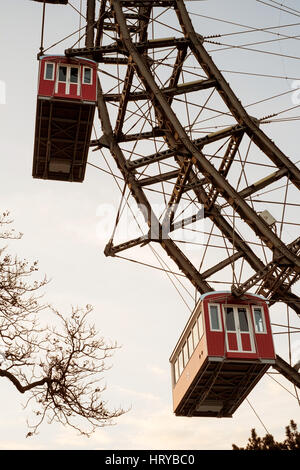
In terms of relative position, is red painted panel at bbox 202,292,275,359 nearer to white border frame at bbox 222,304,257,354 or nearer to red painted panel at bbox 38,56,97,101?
white border frame at bbox 222,304,257,354

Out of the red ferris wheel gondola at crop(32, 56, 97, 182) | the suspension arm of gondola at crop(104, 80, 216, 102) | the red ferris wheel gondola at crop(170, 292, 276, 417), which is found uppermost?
the suspension arm of gondola at crop(104, 80, 216, 102)

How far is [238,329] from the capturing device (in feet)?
67.2

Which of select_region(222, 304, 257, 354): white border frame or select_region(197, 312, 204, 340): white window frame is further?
select_region(197, 312, 204, 340): white window frame

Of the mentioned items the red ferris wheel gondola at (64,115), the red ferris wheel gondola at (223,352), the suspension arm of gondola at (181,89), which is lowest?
the red ferris wheel gondola at (223,352)

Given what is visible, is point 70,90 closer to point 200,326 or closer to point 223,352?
point 200,326

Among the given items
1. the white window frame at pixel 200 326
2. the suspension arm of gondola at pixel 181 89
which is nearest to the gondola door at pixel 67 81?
the suspension arm of gondola at pixel 181 89

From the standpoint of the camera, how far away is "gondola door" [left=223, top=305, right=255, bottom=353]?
A: 787 inches

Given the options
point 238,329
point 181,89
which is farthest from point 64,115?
point 238,329

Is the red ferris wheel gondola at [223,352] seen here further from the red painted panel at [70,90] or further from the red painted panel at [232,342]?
the red painted panel at [70,90]

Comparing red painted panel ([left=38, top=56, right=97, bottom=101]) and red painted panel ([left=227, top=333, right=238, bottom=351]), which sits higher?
red painted panel ([left=38, top=56, right=97, bottom=101])

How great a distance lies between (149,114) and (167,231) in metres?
4.41

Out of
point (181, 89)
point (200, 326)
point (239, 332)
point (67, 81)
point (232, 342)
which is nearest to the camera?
point (232, 342)

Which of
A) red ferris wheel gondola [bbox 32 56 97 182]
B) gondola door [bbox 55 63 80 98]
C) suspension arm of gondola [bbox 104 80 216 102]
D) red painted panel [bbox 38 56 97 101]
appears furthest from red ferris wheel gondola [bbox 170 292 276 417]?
suspension arm of gondola [bbox 104 80 216 102]

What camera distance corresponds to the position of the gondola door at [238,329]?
65.6 feet
